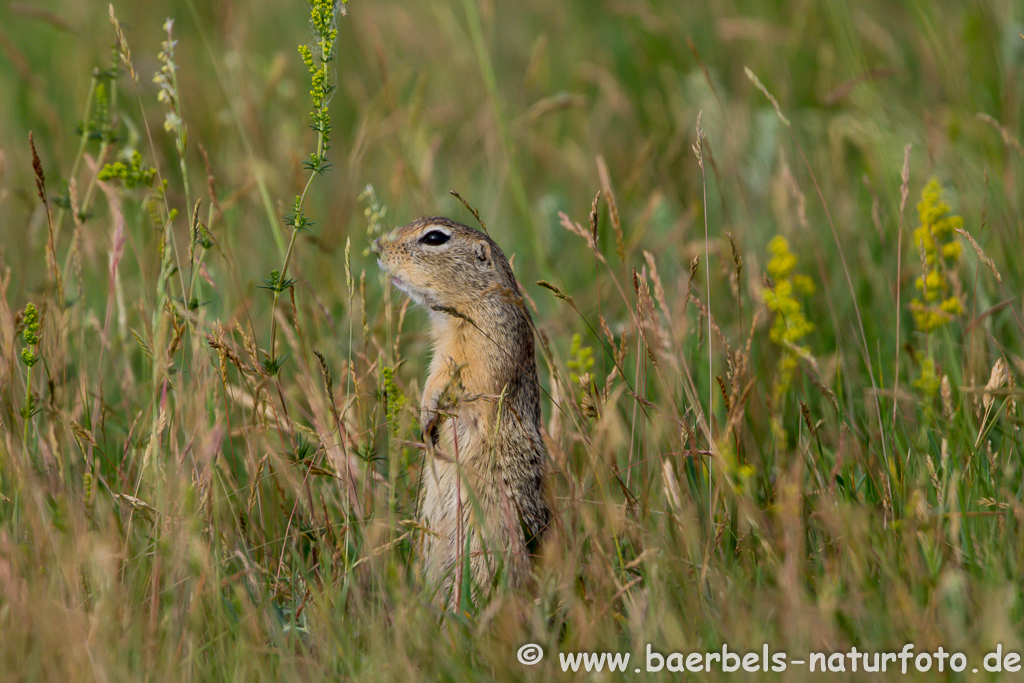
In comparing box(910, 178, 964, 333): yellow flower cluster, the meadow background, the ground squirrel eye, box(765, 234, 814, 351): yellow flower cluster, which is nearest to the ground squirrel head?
the ground squirrel eye

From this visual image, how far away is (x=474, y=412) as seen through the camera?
11.2ft

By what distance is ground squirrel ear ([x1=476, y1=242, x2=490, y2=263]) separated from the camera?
3816 millimetres

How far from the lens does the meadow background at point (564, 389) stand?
8.00 ft

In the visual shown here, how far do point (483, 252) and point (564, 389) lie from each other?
2.82 ft

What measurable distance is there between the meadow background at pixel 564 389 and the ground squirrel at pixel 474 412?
0.45ft

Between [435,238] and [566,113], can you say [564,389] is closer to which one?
[435,238]

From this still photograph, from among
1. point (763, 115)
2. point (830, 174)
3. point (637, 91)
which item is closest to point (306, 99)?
point (637, 91)

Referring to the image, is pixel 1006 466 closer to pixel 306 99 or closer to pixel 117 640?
pixel 117 640

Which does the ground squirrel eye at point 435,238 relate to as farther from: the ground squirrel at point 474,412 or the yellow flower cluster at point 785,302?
the yellow flower cluster at point 785,302

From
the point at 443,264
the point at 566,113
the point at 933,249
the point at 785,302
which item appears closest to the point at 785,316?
the point at 785,302

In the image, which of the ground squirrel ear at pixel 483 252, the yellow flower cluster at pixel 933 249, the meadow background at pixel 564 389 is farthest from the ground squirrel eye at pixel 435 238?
the yellow flower cluster at pixel 933 249

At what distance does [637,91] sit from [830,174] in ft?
6.73

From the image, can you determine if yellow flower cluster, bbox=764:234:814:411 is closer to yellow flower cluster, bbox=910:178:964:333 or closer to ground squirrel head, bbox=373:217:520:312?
yellow flower cluster, bbox=910:178:964:333

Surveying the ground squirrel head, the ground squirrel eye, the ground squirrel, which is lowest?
the ground squirrel
